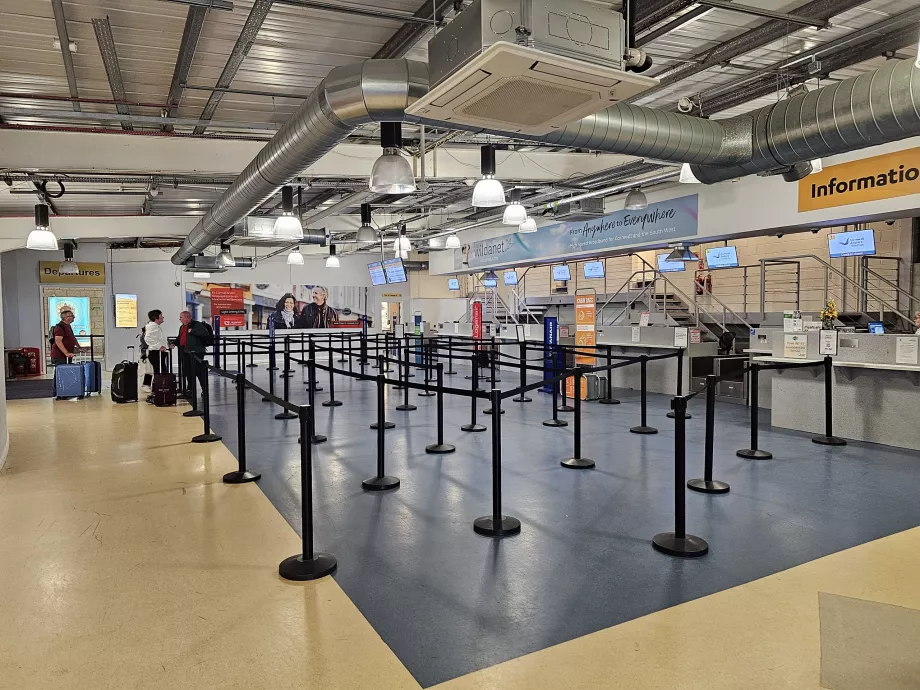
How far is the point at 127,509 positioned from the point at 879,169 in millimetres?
9322

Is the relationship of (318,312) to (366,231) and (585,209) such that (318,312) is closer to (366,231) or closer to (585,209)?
(366,231)

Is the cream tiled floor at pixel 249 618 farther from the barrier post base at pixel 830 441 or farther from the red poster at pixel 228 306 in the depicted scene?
the red poster at pixel 228 306

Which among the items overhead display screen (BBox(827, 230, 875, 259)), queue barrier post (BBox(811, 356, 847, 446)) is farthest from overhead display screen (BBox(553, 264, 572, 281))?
queue barrier post (BBox(811, 356, 847, 446))

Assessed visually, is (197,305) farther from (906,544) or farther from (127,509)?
(906,544)

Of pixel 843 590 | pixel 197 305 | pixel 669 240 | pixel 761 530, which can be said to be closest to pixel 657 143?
pixel 761 530

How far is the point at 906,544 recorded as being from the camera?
161 inches

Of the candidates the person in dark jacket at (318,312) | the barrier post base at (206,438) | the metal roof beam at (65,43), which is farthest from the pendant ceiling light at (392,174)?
the person in dark jacket at (318,312)

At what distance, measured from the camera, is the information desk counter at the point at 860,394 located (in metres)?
6.91

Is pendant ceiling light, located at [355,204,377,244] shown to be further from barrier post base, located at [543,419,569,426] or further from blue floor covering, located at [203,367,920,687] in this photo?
barrier post base, located at [543,419,569,426]

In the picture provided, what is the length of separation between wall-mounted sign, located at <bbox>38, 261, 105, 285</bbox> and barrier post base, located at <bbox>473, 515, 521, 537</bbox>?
1683cm

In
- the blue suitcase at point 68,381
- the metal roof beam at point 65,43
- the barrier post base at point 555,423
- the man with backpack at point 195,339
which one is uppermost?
the metal roof beam at point 65,43

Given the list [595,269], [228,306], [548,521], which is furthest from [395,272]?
[548,521]

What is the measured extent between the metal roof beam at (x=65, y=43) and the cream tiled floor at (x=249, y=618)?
376 centimetres

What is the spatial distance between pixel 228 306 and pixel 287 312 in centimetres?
201
